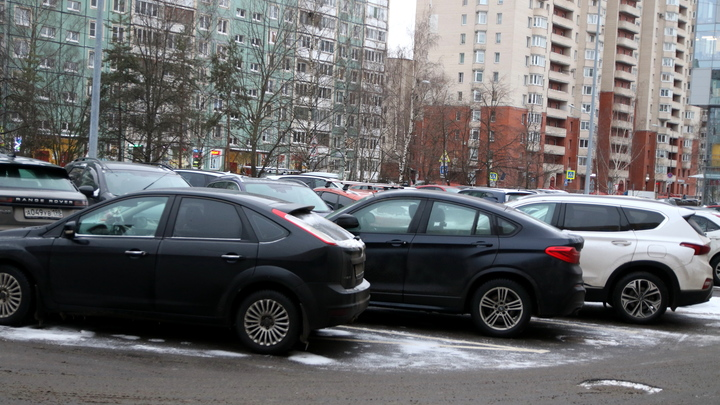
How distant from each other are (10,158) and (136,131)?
87.2 feet

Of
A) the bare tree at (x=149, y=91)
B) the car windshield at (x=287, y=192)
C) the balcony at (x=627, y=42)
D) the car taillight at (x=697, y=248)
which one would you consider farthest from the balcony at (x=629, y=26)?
the car taillight at (x=697, y=248)

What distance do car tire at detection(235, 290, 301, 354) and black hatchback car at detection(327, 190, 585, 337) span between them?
1959 mm

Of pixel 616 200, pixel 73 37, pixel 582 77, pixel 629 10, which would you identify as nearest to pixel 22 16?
pixel 73 37

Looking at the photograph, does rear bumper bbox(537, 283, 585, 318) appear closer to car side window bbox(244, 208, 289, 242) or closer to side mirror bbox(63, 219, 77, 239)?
car side window bbox(244, 208, 289, 242)

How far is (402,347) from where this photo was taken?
798 centimetres

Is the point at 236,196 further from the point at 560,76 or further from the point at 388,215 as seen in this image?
the point at 560,76

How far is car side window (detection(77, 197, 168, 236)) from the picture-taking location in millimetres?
7559

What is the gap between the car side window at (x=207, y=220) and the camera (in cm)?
735

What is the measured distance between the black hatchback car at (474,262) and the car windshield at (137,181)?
6.91 meters

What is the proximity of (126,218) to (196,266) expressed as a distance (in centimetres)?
97

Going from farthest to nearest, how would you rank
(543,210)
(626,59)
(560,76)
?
(626,59) → (560,76) → (543,210)

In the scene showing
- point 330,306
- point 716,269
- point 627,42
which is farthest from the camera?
point 627,42

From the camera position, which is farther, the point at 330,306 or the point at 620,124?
the point at 620,124

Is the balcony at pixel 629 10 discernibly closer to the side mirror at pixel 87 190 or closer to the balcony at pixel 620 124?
the balcony at pixel 620 124
